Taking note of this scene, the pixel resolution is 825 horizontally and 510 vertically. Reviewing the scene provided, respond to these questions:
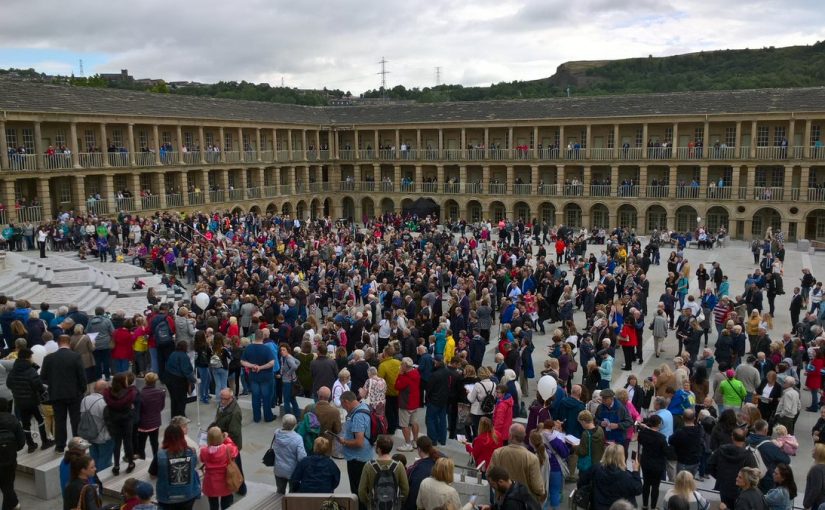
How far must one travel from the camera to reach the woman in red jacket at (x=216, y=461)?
779cm

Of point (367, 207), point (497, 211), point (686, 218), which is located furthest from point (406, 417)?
point (367, 207)

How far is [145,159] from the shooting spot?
3950 cm

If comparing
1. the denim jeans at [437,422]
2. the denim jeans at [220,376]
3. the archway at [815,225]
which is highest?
the denim jeans at [220,376]

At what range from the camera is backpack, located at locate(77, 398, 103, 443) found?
8.57 metres

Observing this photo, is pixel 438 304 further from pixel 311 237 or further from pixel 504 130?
pixel 504 130

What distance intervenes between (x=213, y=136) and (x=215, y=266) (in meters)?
25.0

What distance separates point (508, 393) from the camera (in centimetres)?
980

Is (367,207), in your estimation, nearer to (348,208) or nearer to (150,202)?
(348,208)

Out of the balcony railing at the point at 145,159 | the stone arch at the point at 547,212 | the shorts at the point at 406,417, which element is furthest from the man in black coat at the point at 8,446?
the stone arch at the point at 547,212

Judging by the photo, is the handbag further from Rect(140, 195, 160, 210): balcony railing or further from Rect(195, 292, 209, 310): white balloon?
Rect(140, 195, 160, 210): balcony railing

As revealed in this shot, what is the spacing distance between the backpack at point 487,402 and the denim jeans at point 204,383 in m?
5.26

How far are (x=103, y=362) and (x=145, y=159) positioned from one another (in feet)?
96.2

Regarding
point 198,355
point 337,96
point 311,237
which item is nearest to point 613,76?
point 337,96

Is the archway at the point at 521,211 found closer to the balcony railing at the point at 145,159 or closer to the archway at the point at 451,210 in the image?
the archway at the point at 451,210
